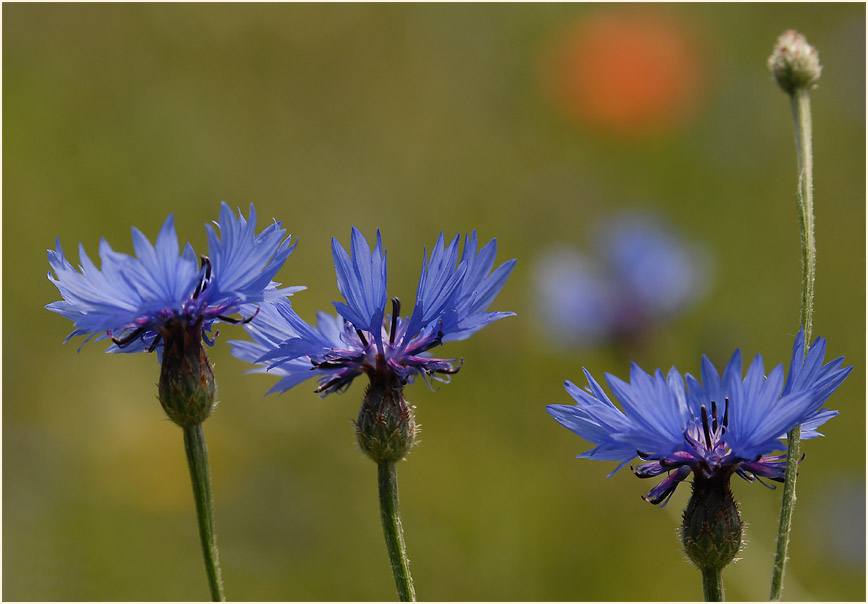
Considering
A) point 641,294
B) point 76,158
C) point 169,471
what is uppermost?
point 76,158

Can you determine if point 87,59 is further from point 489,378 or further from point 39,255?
point 489,378

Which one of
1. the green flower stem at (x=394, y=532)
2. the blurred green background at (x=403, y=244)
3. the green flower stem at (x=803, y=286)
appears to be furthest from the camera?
the blurred green background at (x=403, y=244)

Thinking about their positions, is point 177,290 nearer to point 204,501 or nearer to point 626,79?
point 204,501

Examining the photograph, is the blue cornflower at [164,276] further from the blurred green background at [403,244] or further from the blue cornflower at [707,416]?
the blurred green background at [403,244]

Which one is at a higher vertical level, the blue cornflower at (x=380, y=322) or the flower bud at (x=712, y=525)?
the blue cornflower at (x=380, y=322)

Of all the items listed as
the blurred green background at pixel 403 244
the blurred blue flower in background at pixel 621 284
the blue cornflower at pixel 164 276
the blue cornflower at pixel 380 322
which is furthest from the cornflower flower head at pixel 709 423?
the blurred blue flower in background at pixel 621 284

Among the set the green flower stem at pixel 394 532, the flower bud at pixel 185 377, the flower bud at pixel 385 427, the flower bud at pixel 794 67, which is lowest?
the green flower stem at pixel 394 532

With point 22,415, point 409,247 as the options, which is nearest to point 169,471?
point 22,415

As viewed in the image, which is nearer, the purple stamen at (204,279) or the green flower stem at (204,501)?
the green flower stem at (204,501)
